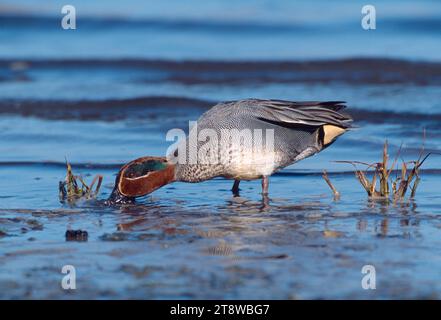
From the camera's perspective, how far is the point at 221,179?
678cm

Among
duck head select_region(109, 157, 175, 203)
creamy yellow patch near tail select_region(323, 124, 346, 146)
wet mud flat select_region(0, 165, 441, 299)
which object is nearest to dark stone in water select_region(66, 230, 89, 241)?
wet mud flat select_region(0, 165, 441, 299)

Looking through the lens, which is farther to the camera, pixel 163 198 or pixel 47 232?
pixel 163 198

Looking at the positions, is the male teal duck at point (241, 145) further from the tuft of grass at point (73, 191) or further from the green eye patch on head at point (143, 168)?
the tuft of grass at point (73, 191)

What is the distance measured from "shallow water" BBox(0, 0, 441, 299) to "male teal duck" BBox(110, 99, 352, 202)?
175 millimetres

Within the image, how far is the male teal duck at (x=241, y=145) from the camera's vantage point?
586 centimetres

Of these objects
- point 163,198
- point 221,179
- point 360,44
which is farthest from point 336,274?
point 360,44

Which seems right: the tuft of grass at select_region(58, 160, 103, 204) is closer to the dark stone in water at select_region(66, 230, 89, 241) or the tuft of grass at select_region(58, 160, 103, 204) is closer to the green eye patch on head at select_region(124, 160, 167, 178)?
the green eye patch on head at select_region(124, 160, 167, 178)

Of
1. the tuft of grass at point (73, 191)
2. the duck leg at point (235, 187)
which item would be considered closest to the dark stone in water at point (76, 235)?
the tuft of grass at point (73, 191)

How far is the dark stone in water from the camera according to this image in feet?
16.2

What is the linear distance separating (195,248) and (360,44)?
9371mm

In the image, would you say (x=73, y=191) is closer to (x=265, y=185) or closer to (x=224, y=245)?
(x=265, y=185)

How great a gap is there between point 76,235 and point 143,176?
90cm

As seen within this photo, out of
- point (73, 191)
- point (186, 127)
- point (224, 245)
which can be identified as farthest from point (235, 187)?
point (186, 127)
